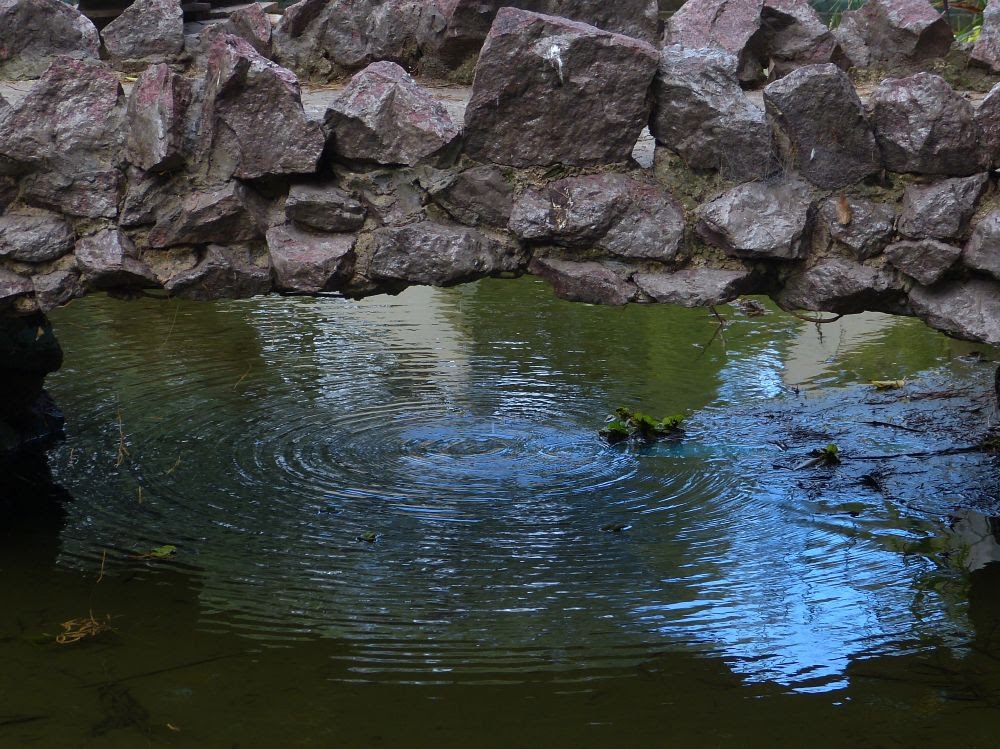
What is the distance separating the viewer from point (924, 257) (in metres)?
3.27

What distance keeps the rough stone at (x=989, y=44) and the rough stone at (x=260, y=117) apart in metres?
2.12

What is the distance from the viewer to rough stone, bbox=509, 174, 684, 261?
3379 mm

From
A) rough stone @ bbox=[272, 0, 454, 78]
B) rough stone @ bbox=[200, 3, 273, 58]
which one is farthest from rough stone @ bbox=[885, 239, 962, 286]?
rough stone @ bbox=[200, 3, 273, 58]

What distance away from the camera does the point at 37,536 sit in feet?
14.9

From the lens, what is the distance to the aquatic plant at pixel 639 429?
5.64m

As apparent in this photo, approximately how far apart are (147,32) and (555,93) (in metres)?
1.76

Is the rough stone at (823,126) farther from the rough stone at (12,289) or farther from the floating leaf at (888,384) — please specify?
the floating leaf at (888,384)

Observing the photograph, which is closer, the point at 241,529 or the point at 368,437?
the point at 241,529

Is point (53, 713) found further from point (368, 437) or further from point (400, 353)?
point (400, 353)

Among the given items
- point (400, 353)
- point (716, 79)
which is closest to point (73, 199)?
point (716, 79)

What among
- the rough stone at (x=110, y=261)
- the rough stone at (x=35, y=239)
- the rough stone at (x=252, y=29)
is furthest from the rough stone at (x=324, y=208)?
the rough stone at (x=252, y=29)

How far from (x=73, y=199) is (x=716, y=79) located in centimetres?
192

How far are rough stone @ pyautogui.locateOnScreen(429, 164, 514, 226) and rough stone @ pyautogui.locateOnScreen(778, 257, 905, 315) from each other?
0.87 meters

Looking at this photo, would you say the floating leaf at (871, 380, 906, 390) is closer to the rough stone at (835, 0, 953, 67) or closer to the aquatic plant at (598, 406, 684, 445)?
the aquatic plant at (598, 406, 684, 445)
